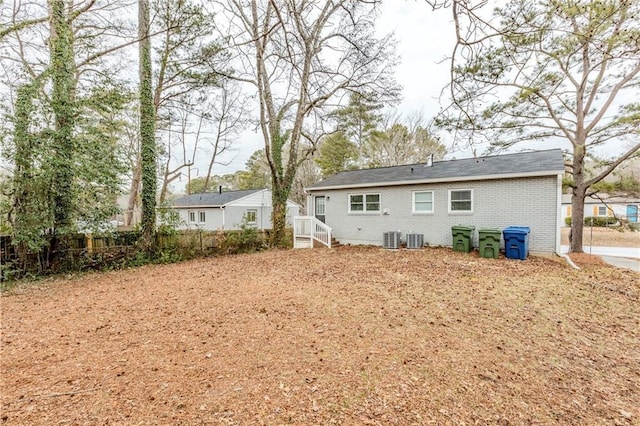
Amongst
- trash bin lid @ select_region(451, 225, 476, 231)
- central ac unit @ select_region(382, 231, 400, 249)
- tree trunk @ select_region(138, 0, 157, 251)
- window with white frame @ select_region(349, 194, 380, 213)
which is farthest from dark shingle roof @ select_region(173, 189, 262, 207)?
trash bin lid @ select_region(451, 225, 476, 231)

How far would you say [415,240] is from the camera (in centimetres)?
1080

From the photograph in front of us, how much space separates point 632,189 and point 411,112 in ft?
48.8

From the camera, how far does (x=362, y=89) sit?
40.2 ft

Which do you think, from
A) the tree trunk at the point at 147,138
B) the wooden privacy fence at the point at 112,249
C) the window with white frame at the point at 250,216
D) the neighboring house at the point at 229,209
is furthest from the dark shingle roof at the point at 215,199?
the tree trunk at the point at 147,138

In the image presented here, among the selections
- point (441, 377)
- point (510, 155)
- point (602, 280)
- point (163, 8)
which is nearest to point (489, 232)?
point (602, 280)

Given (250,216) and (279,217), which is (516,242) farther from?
(250,216)

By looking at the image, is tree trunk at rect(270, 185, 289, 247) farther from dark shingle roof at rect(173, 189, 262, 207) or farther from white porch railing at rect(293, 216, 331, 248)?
dark shingle roof at rect(173, 189, 262, 207)

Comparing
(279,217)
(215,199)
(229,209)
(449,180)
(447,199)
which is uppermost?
(449,180)

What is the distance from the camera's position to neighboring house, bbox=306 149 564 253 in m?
8.78

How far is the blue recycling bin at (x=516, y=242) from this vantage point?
8.41 m

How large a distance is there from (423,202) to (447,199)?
880 mm

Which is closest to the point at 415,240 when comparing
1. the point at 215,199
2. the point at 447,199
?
the point at 447,199

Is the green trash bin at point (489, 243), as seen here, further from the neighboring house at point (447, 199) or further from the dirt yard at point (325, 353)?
the dirt yard at point (325, 353)

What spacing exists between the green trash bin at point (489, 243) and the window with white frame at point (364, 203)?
13.6ft
